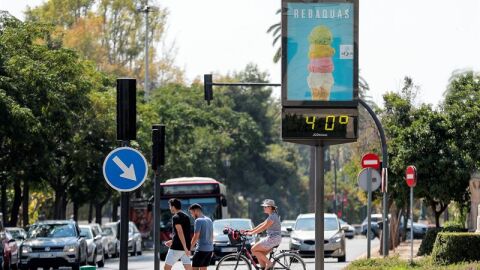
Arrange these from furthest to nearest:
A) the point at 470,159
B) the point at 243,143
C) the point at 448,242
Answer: the point at 243,143
the point at 470,159
the point at 448,242

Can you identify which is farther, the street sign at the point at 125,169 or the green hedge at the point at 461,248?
the green hedge at the point at 461,248

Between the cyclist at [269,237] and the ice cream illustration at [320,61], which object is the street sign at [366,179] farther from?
the ice cream illustration at [320,61]

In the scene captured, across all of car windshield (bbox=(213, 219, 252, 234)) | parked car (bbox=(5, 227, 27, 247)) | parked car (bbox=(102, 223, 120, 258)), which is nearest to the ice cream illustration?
car windshield (bbox=(213, 219, 252, 234))

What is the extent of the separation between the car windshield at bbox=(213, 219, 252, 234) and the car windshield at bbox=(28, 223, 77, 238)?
4537mm

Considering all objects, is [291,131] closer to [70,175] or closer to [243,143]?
[70,175]

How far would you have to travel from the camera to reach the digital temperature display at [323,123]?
20.2 meters

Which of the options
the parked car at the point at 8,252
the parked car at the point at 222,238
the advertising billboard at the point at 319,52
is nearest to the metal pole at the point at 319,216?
the advertising billboard at the point at 319,52

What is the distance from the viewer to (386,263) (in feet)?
105

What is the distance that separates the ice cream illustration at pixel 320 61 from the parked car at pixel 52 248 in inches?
783

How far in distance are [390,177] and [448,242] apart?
662 inches

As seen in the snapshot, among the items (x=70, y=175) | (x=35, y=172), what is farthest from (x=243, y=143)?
(x=35, y=172)

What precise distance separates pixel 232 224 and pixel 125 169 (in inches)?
885

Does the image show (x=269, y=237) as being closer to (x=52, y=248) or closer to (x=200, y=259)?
(x=200, y=259)

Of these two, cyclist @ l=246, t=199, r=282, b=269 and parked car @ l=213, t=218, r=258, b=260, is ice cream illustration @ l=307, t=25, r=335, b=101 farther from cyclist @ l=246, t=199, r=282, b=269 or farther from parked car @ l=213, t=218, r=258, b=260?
parked car @ l=213, t=218, r=258, b=260
